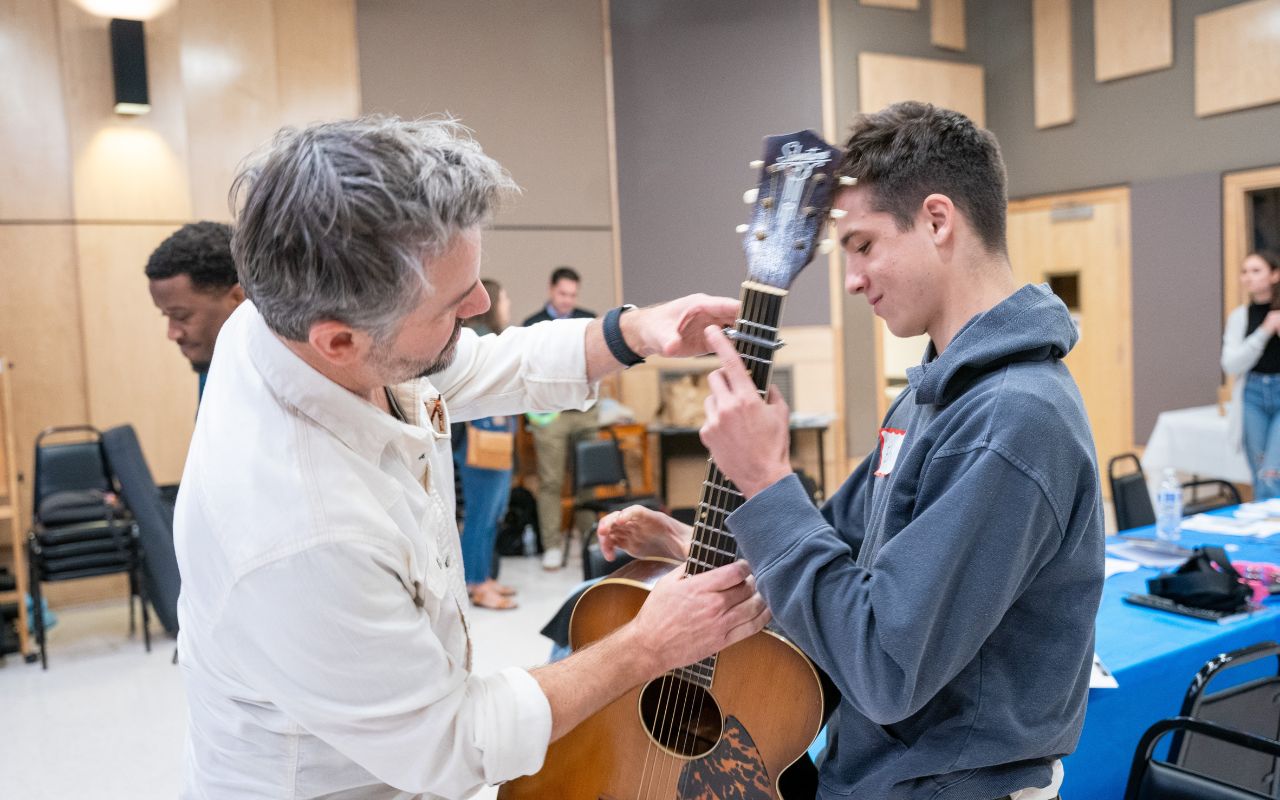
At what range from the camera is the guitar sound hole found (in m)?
1.49

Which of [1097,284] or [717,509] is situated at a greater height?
[1097,284]

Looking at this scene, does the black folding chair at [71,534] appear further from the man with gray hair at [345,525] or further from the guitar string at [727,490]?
the guitar string at [727,490]

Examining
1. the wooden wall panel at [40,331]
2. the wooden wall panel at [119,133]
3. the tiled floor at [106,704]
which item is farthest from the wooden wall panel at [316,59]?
the tiled floor at [106,704]

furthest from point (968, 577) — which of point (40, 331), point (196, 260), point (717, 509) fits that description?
point (40, 331)

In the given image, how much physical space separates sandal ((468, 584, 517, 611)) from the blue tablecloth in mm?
3384

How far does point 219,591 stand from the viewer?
1.09 meters

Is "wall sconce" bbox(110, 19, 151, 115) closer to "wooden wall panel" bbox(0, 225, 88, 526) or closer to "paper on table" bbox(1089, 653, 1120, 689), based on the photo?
"wooden wall panel" bbox(0, 225, 88, 526)

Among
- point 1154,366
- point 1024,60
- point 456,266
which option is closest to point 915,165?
point 456,266

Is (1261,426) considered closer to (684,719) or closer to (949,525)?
(684,719)

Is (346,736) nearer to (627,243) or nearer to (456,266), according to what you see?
(456,266)

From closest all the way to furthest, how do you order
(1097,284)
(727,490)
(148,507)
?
(727,490), (148,507), (1097,284)

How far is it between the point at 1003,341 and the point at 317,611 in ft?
2.87

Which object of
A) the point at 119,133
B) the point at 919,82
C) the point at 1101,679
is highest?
the point at 919,82

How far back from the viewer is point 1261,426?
224 inches
